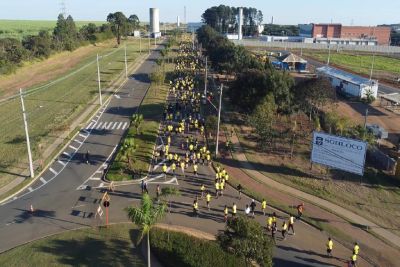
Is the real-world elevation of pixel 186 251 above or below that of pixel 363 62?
below

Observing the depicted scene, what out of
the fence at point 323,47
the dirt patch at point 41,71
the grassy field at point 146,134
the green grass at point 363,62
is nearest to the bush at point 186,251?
the grassy field at point 146,134

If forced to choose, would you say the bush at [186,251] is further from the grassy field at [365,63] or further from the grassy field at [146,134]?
the grassy field at [365,63]

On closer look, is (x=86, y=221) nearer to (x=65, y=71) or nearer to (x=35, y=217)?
(x=35, y=217)

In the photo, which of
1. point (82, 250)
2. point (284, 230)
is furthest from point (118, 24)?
point (284, 230)

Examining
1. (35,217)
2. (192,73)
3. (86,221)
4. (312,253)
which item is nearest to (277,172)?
(312,253)

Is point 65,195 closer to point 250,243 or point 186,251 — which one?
point 186,251

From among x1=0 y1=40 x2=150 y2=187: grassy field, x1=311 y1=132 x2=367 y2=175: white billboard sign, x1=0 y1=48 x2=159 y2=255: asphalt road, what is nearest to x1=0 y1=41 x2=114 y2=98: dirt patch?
x1=0 y1=40 x2=150 y2=187: grassy field

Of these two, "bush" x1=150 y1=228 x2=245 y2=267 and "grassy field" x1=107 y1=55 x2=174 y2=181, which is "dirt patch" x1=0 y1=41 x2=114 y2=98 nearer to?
"grassy field" x1=107 y1=55 x2=174 y2=181
